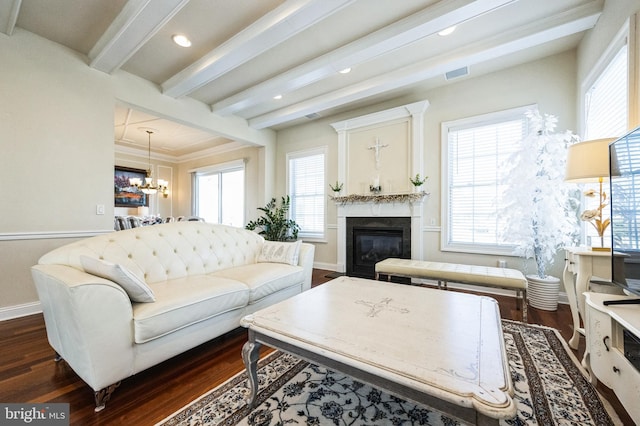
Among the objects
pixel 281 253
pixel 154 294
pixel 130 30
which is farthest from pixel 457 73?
pixel 154 294

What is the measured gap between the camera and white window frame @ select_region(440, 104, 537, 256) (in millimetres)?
3410

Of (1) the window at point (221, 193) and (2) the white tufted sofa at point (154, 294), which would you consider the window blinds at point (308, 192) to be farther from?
(2) the white tufted sofa at point (154, 294)

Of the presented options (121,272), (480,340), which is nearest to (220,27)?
(121,272)

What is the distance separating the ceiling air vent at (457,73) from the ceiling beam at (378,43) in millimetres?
1196

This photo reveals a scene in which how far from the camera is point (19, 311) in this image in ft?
8.74

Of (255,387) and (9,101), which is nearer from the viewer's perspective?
(255,387)

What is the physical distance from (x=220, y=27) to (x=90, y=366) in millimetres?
2995

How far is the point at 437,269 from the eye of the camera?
302 cm

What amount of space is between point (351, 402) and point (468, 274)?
79.8 inches

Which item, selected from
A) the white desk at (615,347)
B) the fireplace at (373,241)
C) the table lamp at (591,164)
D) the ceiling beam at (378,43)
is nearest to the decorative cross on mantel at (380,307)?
the white desk at (615,347)

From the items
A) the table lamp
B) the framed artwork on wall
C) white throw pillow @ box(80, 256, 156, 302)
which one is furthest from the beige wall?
the framed artwork on wall

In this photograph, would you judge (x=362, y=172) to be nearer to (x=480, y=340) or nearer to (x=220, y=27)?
(x=220, y=27)

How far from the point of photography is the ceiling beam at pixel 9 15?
2.19 m

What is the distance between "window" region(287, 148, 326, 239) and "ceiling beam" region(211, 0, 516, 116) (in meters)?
1.73
